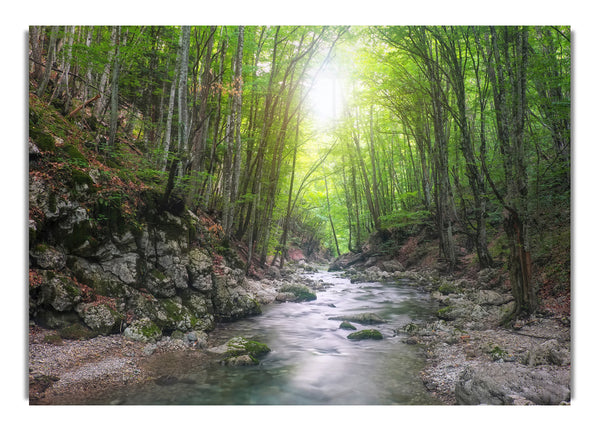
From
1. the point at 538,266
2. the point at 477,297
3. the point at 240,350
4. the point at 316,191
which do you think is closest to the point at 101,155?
the point at 240,350

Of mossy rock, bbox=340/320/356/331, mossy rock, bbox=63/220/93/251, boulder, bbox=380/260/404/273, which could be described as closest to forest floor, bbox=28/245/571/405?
mossy rock, bbox=63/220/93/251

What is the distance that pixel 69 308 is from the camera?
3.83 m

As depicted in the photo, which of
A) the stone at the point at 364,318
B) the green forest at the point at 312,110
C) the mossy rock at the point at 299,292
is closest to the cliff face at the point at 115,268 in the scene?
the green forest at the point at 312,110

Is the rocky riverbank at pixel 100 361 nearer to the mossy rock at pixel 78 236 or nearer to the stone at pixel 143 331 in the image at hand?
the stone at pixel 143 331

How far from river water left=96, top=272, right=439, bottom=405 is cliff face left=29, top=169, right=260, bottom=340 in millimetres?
788

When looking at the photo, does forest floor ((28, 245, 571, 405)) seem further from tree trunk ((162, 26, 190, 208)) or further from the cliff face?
tree trunk ((162, 26, 190, 208))

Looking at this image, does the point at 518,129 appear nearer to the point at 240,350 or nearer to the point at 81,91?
the point at 240,350

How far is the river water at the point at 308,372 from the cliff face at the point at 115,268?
0.79m

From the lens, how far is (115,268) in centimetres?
460

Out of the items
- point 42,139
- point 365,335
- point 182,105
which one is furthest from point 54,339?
point 365,335

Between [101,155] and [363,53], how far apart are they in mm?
8043

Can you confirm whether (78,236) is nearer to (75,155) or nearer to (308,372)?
(75,155)

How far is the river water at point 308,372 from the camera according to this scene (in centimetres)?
316

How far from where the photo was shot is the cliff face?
377 cm
